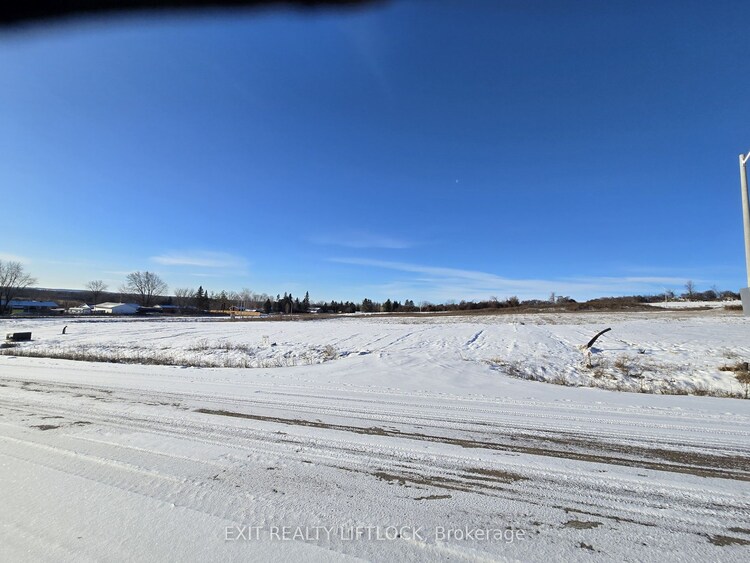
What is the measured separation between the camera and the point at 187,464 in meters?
4.07

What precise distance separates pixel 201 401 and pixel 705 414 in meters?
8.88

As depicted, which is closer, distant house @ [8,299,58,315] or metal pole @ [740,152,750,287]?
metal pole @ [740,152,750,287]

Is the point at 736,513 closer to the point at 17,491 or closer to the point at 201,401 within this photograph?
the point at 17,491

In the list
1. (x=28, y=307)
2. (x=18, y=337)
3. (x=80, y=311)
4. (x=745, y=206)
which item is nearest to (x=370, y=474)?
(x=745, y=206)

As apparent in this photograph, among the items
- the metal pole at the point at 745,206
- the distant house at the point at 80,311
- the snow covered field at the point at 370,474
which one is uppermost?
the metal pole at the point at 745,206

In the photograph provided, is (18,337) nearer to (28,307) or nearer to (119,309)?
(119,309)

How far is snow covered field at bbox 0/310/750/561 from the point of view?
2.69m

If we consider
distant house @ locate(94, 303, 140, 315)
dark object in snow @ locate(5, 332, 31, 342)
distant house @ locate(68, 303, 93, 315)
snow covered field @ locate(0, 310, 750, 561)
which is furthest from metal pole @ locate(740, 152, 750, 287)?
distant house @ locate(68, 303, 93, 315)

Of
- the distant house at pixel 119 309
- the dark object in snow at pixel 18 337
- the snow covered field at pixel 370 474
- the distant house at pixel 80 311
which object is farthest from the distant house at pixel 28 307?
the snow covered field at pixel 370 474

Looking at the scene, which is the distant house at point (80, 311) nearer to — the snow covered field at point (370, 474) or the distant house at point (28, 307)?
the distant house at point (28, 307)

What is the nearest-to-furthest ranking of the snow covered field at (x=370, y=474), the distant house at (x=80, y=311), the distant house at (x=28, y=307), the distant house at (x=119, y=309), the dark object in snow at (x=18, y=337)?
the snow covered field at (x=370, y=474) → the dark object in snow at (x=18, y=337) → the distant house at (x=80, y=311) → the distant house at (x=28, y=307) → the distant house at (x=119, y=309)

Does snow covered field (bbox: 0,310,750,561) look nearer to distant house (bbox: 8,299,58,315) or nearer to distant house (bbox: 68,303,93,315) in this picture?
distant house (bbox: 68,303,93,315)

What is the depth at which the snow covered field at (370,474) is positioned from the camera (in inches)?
106

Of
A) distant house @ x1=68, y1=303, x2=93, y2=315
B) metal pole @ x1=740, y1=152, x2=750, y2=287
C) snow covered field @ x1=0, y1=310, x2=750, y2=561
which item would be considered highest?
metal pole @ x1=740, y1=152, x2=750, y2=287
